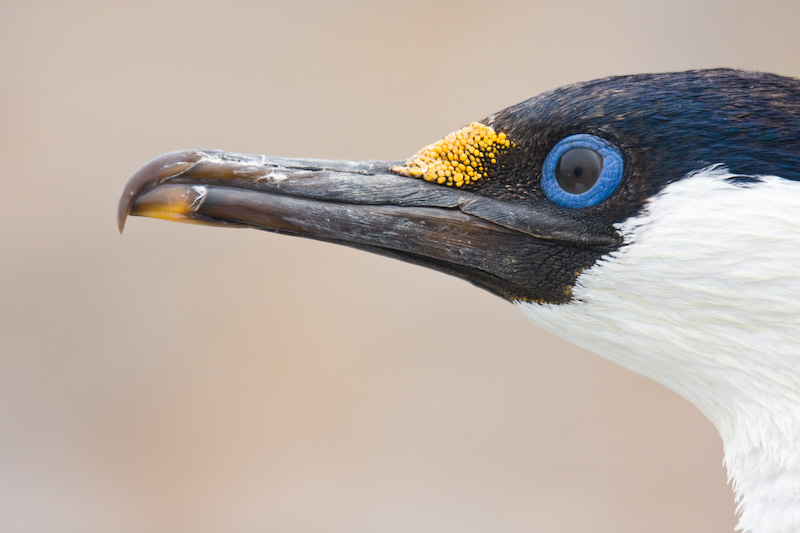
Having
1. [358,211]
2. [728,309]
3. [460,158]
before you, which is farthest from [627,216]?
[358,211]

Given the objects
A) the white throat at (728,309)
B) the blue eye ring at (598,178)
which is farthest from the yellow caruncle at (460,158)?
the white throat at (728,309)

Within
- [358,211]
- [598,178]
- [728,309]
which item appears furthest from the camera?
[358,211]

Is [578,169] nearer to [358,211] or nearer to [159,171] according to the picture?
[358,211]

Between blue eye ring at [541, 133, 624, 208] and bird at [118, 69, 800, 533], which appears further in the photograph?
blue eye ring at [541, 133, 624, 208]

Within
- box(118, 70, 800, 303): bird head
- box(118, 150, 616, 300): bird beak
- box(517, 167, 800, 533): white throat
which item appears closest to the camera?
box(517, 167, 800, 533): white throat

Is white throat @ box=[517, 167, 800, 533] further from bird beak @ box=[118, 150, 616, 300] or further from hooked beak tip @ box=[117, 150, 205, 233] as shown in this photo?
hooked beak tip @ box=[117, 150, 205, 233]

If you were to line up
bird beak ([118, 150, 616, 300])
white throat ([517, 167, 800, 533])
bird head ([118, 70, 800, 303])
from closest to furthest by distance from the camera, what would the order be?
1. white throat ([517, 167, 800, 533])
2. bird head ([118, 70, 800, 303])
3. bird beak ([118, 150, 616, 300])

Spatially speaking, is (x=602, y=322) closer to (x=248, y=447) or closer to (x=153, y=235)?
(x=248, y=447)

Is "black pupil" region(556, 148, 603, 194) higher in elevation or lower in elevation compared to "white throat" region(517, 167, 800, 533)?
higher

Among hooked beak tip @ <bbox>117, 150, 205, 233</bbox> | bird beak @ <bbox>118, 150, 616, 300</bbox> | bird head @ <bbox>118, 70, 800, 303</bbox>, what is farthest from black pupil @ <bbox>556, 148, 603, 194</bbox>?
hooked beak tip @ <bbox>117, 150, 205, 233</bbox>
